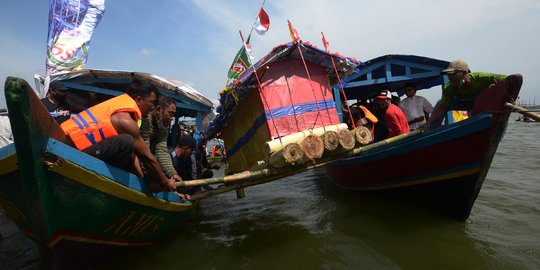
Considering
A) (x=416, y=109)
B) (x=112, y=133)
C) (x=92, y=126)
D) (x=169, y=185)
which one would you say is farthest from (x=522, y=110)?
(x=92, y=126)

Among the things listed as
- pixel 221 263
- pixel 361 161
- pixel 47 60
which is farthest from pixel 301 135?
pixel 47 60

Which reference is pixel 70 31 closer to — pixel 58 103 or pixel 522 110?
pixel 58 103

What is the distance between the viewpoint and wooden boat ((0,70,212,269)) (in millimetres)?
2172

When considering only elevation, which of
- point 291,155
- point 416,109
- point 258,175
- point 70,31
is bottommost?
point 258,175

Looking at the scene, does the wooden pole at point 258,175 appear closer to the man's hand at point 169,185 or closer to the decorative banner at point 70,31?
the man's hand at point 169,185

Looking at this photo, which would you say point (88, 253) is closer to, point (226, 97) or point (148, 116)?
point (148, 116)

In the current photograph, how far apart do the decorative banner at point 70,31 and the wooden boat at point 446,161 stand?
5.89 metres

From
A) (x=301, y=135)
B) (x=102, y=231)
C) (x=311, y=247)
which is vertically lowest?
(x=311, y=247)

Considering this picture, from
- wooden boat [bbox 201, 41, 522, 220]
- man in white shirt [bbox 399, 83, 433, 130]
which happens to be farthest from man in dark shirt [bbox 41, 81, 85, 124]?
man in white shirt [bbox 399, 83, 433, 130]

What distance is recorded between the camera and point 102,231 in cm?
289

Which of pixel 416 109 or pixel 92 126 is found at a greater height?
pixel 92 126

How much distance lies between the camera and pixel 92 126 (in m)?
2.87

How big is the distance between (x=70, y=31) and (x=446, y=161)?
A: 24.7 ft

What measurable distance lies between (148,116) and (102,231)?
1.46m
